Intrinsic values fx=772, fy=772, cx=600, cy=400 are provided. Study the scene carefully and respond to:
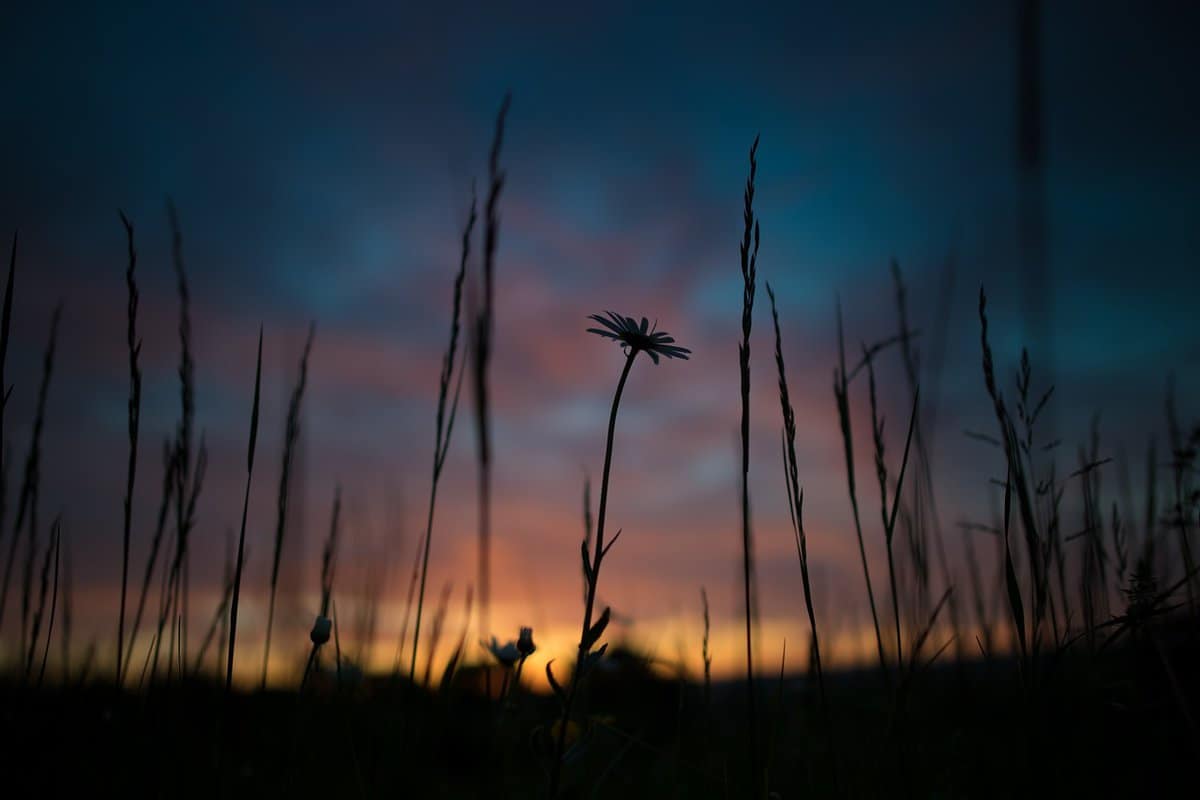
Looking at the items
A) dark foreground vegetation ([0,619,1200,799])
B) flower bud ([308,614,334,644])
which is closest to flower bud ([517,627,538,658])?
dark foreground vegetation ([0,619,1200,799])

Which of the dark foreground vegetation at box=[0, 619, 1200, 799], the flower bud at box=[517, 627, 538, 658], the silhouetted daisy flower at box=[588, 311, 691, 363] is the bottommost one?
the dark foreground vegetation at box=[0, 619, 1200, 799]

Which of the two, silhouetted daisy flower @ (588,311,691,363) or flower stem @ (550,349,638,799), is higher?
silhouetted daisy flower @ (588,311,691,363)

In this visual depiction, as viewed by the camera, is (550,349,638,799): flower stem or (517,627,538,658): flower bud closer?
(550,349,638,799): flower stem

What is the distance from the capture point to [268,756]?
10.7 feet

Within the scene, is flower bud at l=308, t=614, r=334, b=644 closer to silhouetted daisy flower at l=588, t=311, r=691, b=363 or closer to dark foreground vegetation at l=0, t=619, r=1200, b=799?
dark foreground vegetation at l=0, t=619, r=1200, b=799

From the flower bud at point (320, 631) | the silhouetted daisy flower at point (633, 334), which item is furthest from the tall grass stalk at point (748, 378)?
the flower bud at point (320, 631)

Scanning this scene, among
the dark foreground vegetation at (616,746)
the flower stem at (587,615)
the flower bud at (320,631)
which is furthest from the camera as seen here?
the flower bud at (320,631)

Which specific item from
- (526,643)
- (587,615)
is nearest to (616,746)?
(526,643)

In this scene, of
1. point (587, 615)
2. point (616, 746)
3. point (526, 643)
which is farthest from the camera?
point (616, 746)

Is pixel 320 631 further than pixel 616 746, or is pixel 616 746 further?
pixel 616 746

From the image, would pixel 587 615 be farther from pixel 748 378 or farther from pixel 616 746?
pixel 616 746

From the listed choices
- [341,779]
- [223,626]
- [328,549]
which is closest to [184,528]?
[328,549]

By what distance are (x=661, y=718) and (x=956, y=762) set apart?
2530 millimetres

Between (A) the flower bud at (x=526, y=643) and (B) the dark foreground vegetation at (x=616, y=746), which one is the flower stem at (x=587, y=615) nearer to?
(B) the dark foreground vegetation at (x=616, y=746)
